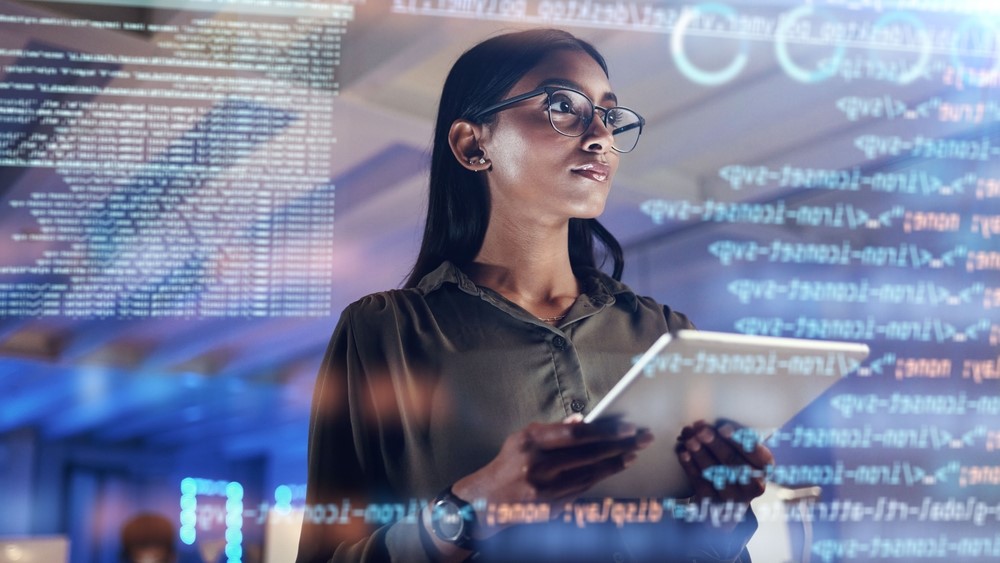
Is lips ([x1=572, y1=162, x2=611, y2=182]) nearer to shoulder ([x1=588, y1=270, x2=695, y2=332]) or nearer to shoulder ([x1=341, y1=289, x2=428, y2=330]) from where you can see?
shoulder ([x1=588, y1=270, x2=695, y2=332])

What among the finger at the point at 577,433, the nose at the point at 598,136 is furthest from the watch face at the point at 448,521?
the nose at the point at 598,136

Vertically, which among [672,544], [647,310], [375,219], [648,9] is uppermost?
[648,9]

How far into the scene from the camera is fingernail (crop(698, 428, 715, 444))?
0.93 m

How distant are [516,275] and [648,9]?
0.46 m

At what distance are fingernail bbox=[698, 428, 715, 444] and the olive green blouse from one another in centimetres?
11

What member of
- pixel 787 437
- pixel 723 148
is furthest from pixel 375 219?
pixel 787 437

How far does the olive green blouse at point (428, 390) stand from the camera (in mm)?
933

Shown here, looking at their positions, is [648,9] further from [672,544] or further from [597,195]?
[672,544]

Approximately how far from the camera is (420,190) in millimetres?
1124

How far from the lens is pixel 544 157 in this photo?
1.02m

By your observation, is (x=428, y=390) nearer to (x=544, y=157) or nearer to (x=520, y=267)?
(x=520, y=267)

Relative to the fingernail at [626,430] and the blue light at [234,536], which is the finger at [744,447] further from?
the blue light at [234,536]

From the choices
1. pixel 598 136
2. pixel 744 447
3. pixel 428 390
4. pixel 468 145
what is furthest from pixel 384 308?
pixel 744 447

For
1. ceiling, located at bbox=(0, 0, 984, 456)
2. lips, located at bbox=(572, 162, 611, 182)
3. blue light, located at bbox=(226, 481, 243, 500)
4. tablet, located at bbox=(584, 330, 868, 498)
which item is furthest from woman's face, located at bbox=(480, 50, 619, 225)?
blue light, located at bbox=(226, 481, 243, 500)
